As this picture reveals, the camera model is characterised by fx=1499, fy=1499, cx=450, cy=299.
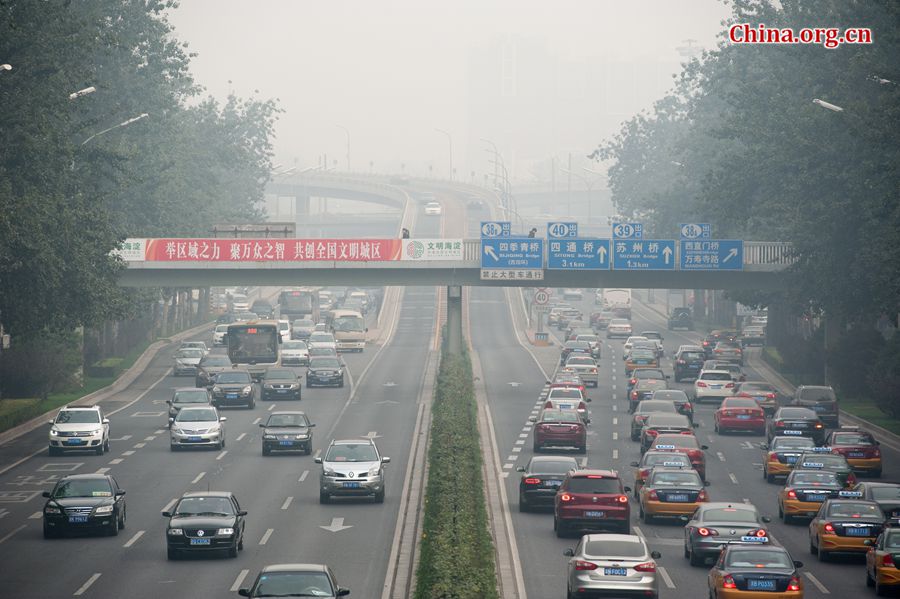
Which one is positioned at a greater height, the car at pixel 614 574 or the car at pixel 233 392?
the car at pixel 233 392

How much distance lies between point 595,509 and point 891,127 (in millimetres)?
27045

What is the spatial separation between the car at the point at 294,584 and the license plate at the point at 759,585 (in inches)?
274

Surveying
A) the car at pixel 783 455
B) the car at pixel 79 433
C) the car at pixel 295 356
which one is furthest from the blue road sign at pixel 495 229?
the car at pixel 783 455

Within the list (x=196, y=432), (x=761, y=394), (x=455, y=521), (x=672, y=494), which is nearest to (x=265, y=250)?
(x=196, y=432)

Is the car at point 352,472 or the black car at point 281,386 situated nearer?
the car at point 352,472

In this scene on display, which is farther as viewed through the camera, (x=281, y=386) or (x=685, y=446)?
(x=281, y=386)

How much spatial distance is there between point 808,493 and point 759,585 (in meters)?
Result: 12.3

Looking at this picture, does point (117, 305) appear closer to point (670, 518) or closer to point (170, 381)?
point (170, 381)

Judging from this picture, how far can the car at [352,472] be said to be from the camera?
4003 cm

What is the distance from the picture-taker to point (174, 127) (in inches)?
4181

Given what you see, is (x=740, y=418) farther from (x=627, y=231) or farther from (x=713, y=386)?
(x=627, y=231)

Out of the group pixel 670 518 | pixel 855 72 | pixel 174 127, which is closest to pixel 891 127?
pixel 855 72

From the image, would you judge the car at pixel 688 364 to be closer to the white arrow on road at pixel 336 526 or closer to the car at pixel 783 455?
the car at pixel 783 455

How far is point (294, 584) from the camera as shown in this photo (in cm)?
2325
